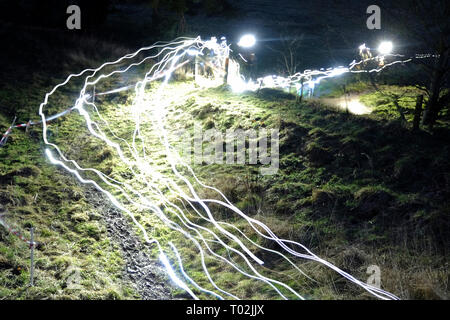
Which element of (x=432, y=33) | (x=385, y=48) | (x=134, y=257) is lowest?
(x=134, y=257)

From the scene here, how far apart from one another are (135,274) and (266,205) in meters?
2.89

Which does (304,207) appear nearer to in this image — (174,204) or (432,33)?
(174,204)

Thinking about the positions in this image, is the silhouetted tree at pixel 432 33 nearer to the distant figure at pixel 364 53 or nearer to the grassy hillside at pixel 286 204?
the grassy hillside at pixel 286 204

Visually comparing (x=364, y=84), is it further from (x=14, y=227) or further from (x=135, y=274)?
(x=14, y=227)

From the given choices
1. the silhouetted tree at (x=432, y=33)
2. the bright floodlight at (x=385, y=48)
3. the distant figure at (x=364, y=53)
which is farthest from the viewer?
the distant figure at (x=364, y=53)

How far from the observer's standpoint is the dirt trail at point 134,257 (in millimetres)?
5094

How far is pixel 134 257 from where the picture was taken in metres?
5.78

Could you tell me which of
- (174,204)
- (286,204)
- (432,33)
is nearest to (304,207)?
(286,204)

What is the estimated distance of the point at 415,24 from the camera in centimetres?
920

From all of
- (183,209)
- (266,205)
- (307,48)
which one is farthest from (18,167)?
(307,48)

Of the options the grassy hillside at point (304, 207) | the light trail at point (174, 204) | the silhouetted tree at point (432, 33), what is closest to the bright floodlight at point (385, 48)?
the light trail at point (174, 204)

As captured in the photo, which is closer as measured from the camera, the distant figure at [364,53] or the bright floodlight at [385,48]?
the bright floodlight at [385,48]

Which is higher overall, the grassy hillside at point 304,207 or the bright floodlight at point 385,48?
the bright floodlight at point 385,48

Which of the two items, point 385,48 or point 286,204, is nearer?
point 286,204
